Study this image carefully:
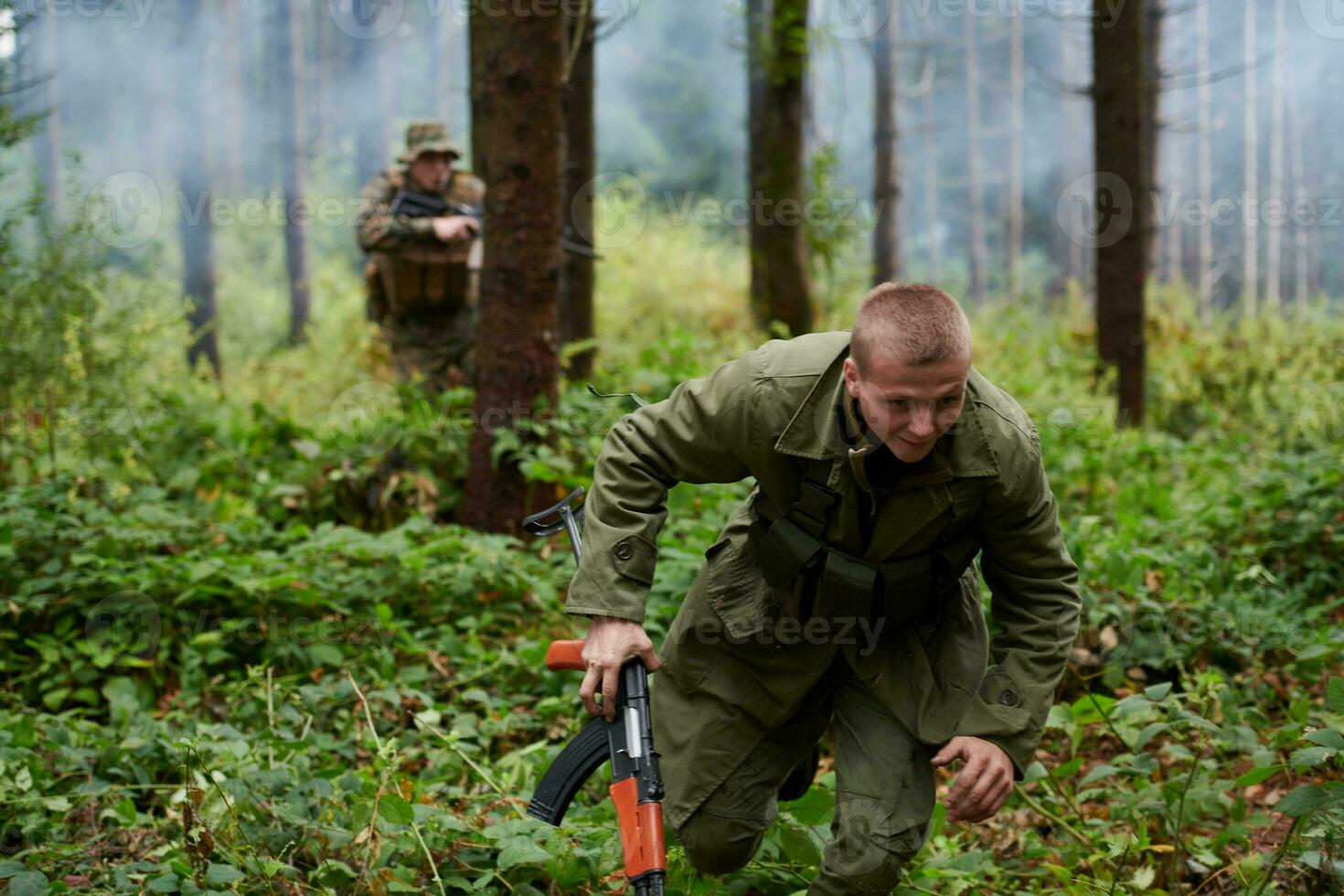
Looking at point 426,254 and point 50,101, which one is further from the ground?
point 50,101

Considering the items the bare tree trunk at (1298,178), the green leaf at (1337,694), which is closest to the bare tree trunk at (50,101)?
the green leaf at (1337,694)

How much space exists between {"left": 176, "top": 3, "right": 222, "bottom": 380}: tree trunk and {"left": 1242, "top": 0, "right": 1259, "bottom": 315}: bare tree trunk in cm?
2838

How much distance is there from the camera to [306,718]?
4.01 meters

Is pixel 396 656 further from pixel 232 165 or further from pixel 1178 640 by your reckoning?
pixel 232 165

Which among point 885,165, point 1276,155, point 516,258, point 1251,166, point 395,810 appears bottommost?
point 395,810

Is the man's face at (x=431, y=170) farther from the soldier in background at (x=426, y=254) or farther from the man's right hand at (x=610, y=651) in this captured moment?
the man's right hand at (x=610, y=651)

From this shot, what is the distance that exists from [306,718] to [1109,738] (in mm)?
2927

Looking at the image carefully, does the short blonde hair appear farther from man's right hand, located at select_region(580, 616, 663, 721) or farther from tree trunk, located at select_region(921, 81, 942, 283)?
tree trunk, located at select_region(921, 81, 942, 283)

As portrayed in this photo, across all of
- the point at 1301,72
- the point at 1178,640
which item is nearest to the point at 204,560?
the point at 1178,640

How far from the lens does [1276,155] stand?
1405 inches

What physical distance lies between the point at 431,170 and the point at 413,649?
4.65 metres

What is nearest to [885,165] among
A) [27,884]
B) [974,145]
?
[27,884]

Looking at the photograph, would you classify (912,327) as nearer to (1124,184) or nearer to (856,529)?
(856,529)

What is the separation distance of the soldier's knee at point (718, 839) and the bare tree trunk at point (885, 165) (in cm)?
1449
